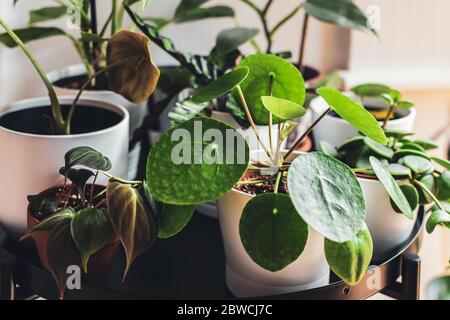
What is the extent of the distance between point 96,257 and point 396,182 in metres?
0.34

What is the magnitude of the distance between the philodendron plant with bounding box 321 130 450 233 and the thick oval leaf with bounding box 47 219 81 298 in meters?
0.32

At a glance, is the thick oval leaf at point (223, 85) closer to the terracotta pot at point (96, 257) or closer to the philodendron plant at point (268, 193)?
the philodendron plant at point (268, 193)

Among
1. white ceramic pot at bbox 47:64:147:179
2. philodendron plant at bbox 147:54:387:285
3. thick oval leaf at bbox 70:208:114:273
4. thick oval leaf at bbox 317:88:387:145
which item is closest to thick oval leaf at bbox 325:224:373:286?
philodendron plant at bbox 147:54:387:285

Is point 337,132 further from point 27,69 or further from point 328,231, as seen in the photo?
point 27,69

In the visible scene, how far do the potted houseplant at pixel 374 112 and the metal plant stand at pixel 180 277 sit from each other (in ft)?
0.49

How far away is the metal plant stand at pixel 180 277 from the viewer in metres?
0.65

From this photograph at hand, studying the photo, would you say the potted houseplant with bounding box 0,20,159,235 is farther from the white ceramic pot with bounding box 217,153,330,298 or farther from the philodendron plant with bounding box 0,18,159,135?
the white ceramic pot with bounding box 217,153,330,298

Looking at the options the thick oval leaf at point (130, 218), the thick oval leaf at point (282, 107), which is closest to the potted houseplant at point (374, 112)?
the thick oval leaf at point (282, 107)

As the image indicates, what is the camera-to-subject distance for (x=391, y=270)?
28.2 inches

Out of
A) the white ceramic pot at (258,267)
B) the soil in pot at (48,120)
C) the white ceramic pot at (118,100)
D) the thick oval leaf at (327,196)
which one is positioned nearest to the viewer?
the thick oval leaf at (327,196)

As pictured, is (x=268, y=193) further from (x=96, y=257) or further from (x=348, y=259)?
(x=96, y=257)

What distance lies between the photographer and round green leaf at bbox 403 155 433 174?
2.32 ft

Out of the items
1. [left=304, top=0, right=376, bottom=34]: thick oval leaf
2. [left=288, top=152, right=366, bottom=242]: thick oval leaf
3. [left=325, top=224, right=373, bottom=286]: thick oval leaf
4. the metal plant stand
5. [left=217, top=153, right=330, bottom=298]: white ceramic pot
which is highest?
[left=304, top=0, right=376, bottom=34]: thick oval leaf
